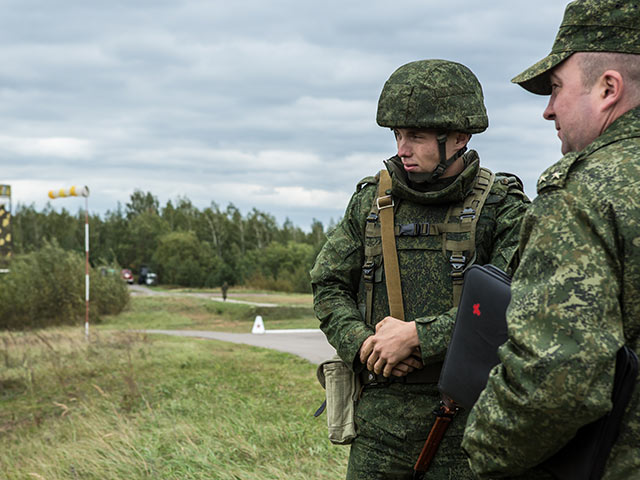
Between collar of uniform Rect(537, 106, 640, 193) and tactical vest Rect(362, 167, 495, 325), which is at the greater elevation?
collar of uniform Rect(537, 106, 640, 193)

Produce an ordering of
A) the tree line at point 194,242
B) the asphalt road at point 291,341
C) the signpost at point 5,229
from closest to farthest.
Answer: the asphalt road at point 291,341
the signpost at point 5,229
the tree line at point 194,242

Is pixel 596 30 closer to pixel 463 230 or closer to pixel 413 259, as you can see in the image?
pixel 463 230

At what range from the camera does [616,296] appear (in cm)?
143

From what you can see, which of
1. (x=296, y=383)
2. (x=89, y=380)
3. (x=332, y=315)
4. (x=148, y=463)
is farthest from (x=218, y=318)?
(x=332, y=315)

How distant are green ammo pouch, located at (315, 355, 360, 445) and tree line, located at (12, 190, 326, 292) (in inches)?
1721

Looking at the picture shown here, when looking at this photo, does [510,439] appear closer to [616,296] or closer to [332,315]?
[616,296]

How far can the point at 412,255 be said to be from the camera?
2.54 metres

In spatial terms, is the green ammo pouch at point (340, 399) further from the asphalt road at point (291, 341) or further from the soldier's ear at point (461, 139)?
the asphalt road at point (291, 341)

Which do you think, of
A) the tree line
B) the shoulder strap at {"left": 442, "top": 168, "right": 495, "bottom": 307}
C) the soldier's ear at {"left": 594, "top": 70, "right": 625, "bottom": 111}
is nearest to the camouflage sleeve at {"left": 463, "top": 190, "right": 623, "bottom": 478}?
A: the soldier's ear at {"left": 594, "top": 70, "right": 625, "bottom": 111}

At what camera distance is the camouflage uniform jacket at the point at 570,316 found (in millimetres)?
1408

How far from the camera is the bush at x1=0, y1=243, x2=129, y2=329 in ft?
76.2

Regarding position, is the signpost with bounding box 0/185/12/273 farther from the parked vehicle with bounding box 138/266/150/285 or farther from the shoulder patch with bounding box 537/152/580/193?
the parked vehicle with bounding box 138/266/150/285

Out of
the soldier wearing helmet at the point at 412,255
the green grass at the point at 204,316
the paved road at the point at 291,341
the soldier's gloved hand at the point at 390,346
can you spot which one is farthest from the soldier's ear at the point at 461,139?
the green grass at the point at 204,316

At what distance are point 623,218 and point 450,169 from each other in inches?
46.1
